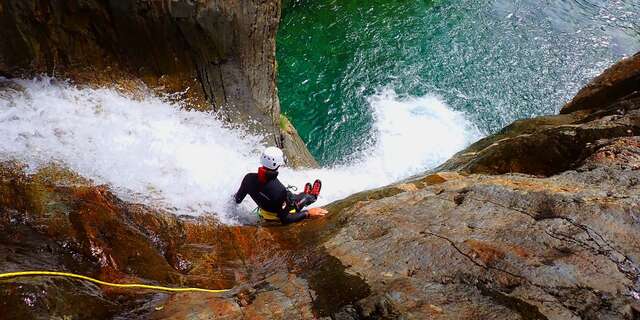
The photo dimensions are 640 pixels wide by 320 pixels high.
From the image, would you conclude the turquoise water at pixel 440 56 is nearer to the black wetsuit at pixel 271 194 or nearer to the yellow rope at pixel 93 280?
the black wetsuit at pixel 271 194

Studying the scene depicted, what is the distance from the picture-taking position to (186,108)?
10734mm

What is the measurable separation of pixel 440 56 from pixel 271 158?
14105mm

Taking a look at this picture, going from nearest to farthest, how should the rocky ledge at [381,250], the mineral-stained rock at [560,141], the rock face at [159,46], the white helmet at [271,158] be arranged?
1. the rocky ledge at [381,250]
2. the white helmet at [271,158]
3. the mineral-stained rock at [560,141]
4. the rock face at [159,46]

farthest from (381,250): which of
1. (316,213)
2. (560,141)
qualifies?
(560,141)

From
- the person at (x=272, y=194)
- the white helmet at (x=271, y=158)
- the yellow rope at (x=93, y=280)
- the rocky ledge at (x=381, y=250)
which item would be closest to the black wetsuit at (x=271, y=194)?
the person at (x=272, y=194)

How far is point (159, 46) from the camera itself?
1005 cm

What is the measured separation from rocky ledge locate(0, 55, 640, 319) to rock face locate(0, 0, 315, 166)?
3432mm

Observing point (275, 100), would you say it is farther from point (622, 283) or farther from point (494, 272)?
point (622, 283)

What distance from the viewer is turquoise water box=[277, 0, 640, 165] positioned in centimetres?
1738

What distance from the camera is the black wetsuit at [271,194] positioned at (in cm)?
752

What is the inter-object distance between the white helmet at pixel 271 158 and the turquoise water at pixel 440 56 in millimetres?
8178

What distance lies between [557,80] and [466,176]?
12896mm

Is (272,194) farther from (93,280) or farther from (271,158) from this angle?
(93,280)

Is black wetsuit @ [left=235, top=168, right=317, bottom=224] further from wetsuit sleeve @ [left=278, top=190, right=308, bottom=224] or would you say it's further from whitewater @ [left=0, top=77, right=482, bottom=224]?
whitewater @ [left=0, top=77, right=482, bottom=224]
